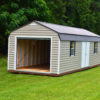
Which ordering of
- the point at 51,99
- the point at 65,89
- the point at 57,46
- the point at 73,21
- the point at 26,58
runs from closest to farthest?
the point at 51,99 < the point at 65,89 < the point at 57,46 < the point at 26,58 < the point at 73,21

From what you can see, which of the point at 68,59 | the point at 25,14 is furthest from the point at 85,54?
the point at 25,14

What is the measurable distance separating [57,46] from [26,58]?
3496 mm

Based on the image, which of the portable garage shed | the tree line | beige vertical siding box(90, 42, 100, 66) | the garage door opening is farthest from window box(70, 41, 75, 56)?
the tree line

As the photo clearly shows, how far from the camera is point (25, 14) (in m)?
25.9

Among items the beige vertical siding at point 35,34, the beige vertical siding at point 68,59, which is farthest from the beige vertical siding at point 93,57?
the beige vertical siding at point 35,34

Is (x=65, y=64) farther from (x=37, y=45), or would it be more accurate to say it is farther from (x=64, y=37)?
(x=37, y=45)

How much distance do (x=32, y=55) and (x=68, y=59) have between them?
3.38 metres

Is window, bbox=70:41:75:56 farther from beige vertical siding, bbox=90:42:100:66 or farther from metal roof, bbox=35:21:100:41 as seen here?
beige vertical siding, bbox=90:42:100:66

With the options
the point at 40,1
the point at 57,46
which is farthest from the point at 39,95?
the point at 40,1

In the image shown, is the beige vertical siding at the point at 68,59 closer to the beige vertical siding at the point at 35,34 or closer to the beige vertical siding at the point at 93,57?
the beige vertical siding at the point at 35,34

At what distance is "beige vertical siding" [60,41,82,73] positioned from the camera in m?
13.0

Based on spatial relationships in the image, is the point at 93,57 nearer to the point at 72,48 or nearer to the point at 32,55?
the point at 72,48

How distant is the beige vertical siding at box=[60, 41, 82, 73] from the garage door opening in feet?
3.75

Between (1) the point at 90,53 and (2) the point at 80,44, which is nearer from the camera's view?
(2) the point at 80,44
